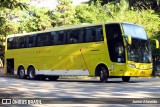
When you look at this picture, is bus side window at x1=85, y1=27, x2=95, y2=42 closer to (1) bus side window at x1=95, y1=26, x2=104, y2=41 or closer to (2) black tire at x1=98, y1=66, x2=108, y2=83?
(1) bus side window at x1=95, y1=26, x2=104, y2=41

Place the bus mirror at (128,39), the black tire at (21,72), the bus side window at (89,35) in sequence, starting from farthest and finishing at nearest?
the black tire at (21,72) < the bus side window at (89,35) < the bus mirror at (128,39)

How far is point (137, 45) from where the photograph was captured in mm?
22047

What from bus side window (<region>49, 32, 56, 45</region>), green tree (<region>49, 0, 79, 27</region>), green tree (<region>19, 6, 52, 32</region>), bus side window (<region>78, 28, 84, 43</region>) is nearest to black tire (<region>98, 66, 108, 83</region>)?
bus side window (<region>78, 28, 84, 43</region>)

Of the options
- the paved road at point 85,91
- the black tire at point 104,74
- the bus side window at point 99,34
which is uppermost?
the bus side window at point 99,34

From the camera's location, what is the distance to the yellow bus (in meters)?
21.7

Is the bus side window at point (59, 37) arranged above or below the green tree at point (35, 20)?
below

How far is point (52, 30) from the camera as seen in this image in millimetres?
26578

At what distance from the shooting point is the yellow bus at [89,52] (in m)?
21.7

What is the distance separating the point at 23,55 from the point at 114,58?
988cm

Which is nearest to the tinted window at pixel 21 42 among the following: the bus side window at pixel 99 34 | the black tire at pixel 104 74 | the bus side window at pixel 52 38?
the bus side window at pixel 52 38

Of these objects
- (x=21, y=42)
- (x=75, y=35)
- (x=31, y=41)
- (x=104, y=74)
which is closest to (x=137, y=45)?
(x=104, y=74)

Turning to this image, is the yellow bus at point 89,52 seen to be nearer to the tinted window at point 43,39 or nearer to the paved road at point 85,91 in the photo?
the tinted window at point 43,39

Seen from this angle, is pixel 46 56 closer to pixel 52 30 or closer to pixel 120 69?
pixel 52 30

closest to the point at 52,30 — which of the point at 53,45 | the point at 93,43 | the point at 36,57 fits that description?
the point at 53,45
